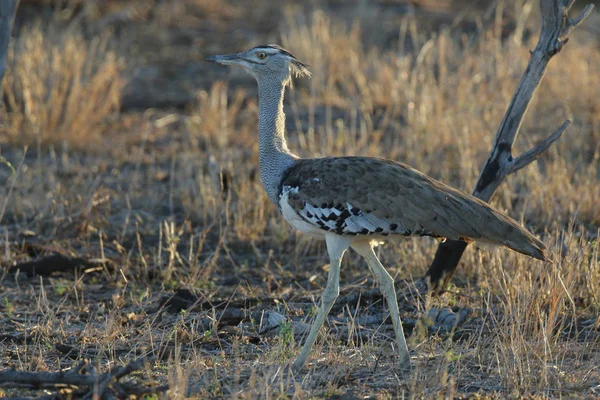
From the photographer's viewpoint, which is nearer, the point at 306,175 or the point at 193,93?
the point at 306,175

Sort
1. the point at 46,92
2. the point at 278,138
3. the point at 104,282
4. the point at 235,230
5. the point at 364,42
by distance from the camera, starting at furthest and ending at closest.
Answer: the point at 364,42
the point at 46,92
the point at 235,230
the point at 104,282
the point at 278,138

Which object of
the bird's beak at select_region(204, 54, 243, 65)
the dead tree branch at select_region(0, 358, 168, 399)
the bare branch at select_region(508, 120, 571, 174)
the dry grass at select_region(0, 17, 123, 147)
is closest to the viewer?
the dead tree branch at select_region(0, 358, 168, 399)

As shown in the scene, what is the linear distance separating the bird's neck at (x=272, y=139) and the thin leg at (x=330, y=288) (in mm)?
374

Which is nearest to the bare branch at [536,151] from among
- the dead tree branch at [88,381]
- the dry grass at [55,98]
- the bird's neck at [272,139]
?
the bird's neck at [272,139]

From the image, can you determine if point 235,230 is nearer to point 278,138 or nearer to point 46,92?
point 278,138

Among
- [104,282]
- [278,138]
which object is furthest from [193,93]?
[278,138]

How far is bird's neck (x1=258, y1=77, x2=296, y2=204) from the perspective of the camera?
436cm

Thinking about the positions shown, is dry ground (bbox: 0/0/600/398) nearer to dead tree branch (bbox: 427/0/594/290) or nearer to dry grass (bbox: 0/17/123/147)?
dry grass (bbox: 0/17/123/147)

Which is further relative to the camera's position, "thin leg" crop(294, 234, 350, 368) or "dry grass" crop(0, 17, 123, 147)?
"dry grass" crop(0, 17, 123, 147)

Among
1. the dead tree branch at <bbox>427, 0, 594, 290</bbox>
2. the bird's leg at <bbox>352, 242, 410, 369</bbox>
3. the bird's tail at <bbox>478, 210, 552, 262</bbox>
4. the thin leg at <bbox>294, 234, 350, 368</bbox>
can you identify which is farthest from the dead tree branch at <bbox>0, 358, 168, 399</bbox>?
the dead tree branch at <bbox>427, 0, 594, 290</bbox>

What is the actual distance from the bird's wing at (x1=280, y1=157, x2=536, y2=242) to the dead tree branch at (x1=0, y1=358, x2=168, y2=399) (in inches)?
41.4

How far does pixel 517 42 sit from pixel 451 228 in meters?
4.98

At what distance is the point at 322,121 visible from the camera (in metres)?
9.23

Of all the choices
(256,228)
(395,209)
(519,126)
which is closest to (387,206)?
(395,209)
